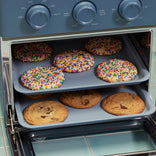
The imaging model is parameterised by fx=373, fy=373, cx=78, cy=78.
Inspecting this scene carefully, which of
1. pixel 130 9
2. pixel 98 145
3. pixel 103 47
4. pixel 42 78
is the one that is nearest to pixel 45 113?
pixel 42 78

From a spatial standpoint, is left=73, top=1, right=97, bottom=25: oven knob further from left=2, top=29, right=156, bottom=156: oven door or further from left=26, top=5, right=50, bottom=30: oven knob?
left=2, top=29, right=156, bottom=156: oven door

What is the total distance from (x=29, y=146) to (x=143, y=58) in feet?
1.90

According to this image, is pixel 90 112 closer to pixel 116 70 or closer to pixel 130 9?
pixel 116 70

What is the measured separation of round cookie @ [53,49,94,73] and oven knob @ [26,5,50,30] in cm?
37

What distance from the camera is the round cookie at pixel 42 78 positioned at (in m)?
1.42

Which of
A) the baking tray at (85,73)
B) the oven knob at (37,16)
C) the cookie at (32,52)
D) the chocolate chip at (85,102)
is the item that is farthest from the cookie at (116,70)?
the oven knob at (37,16)

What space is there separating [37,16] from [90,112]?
496 mm

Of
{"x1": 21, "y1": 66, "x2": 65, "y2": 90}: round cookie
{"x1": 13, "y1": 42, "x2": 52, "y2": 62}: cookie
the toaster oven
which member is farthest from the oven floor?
{"x1": 13, "y1": 42, "x2": 52, "y2": 62}: cookie

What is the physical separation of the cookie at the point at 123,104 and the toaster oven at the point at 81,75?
1.0 inches

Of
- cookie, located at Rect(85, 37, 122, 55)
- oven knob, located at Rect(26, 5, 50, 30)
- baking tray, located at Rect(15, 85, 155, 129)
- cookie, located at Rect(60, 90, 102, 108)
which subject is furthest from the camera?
cookie, located at Rect(85, 37, 122, 55)

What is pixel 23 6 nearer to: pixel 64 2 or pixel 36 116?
pixel 64 2

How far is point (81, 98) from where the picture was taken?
5.12 ft

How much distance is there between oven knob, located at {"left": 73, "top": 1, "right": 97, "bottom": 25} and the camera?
3.92ft

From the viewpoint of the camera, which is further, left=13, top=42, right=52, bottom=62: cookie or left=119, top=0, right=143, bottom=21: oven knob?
left=13, top=42, right=52, bottom=62: cookie
